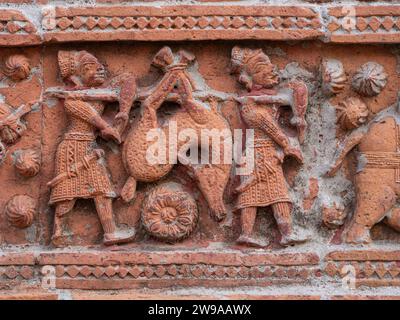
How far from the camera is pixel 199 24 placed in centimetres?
448

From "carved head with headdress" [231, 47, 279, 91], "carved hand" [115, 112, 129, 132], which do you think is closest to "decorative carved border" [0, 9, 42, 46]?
"carved hand" [115, 112, 129, 132]

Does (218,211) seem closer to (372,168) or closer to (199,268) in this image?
(199,268)

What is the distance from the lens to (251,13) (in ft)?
14.8

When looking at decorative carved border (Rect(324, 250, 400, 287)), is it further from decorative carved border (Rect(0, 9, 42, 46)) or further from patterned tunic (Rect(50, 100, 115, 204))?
decorative carved border (Rect(0, 9, 42, 46))

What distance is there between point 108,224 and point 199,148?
25.9 inches

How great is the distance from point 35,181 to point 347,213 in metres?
1.76

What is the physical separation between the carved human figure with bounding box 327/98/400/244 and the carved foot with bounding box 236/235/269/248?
1.55 feet

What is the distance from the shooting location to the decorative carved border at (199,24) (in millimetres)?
4484

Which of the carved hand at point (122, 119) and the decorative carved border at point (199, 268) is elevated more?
the carved hand at point (122, 119)

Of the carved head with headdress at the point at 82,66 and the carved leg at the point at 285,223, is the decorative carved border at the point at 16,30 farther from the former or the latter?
the carved leg at the point at 285,223

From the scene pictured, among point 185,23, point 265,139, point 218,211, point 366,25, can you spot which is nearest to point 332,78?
point 366,25

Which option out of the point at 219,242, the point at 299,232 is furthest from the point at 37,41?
the point at 299,232

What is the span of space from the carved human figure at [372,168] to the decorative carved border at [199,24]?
1.36 ft

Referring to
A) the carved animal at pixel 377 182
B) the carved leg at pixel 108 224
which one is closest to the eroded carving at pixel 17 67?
the carved leg at pixel 108 224
